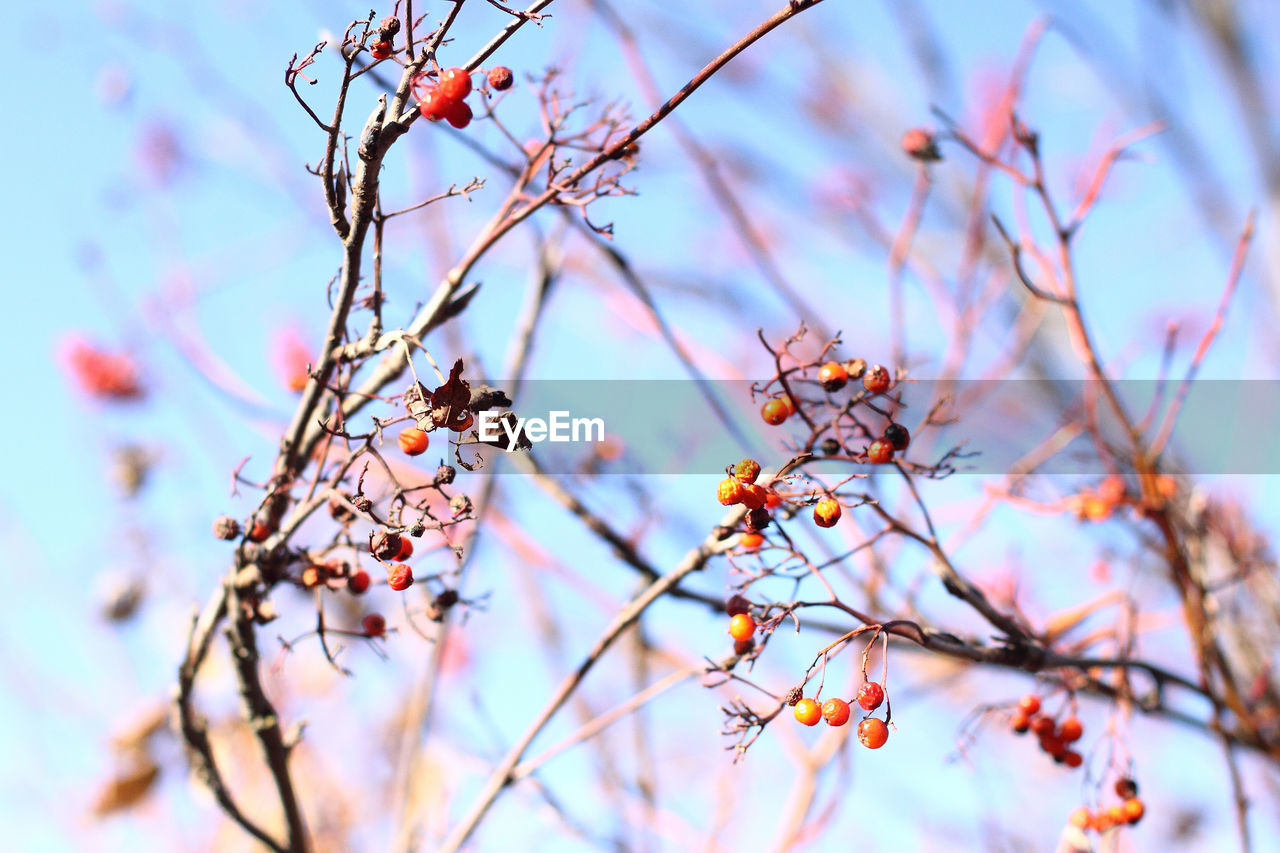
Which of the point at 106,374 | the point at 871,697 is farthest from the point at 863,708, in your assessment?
the point at 106,374

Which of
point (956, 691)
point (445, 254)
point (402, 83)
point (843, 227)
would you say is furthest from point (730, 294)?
point (956, 691)

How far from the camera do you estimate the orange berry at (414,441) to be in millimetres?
894

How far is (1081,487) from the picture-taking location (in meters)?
1.81

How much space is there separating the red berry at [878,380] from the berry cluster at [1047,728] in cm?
61

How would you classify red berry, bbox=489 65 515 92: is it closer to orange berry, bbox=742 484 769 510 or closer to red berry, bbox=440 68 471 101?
red berry, bbox=440 68 471 101

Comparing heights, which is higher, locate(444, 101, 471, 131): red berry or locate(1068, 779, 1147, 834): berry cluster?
locate(444, 101, 471, 131): red berry

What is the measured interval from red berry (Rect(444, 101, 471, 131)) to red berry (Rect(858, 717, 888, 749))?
2.41ft

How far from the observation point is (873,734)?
0.96m

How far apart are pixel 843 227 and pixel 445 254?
1.90m

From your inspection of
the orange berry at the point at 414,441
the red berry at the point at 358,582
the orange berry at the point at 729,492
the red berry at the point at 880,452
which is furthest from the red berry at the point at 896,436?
the red berry at the point at 358,582

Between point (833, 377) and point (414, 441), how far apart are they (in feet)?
1.54

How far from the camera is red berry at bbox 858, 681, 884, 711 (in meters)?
0.97

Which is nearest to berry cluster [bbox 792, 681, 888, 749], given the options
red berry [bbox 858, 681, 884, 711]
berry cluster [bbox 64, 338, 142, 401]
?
red berry [bbox 858, 681, 884, 711]

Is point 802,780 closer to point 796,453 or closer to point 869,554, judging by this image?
point 869,554
